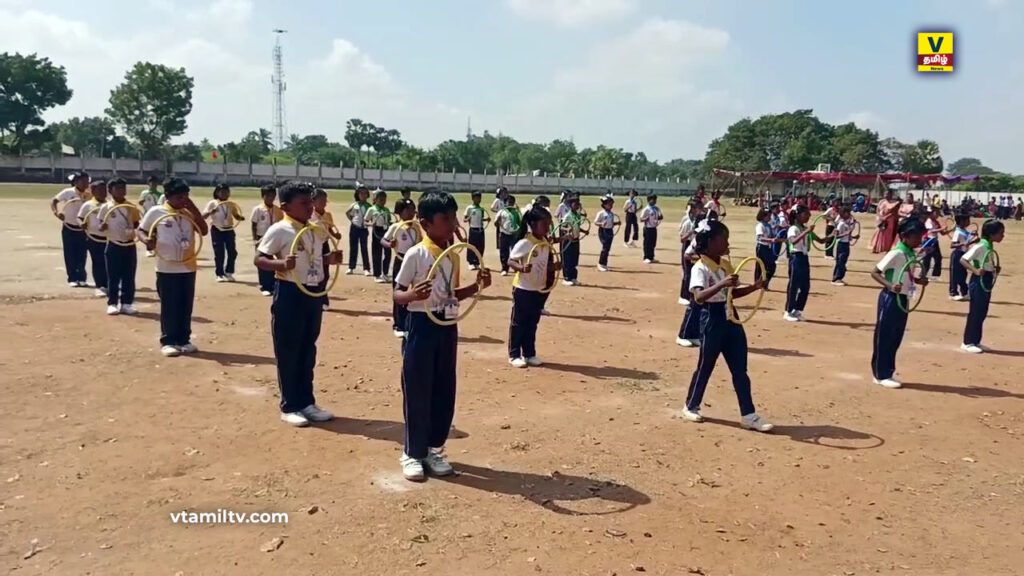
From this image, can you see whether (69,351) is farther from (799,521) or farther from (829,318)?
(829,318)

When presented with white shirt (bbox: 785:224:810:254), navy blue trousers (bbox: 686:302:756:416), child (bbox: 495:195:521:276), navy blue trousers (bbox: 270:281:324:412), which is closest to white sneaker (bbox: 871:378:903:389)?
navy blue trousers (bbox: 686:302:756:416)

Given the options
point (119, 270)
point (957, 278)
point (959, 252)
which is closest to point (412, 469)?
point (119, 270)

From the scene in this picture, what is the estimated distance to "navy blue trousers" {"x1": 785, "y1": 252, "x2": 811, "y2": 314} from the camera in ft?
45.0

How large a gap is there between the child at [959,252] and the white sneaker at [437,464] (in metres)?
13.9

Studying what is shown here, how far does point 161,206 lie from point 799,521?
8646 millimetres

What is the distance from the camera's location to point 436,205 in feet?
19.7

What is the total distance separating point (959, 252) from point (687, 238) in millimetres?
5951

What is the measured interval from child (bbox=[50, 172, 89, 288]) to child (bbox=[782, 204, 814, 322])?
13.0 m

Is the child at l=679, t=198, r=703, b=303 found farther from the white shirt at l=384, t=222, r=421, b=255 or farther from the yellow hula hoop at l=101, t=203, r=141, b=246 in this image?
the yellow hula hoop at l=101, t=203, r=141, b=246

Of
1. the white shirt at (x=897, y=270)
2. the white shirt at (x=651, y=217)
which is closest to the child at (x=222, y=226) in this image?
the white shirt at (x=651, y=217)

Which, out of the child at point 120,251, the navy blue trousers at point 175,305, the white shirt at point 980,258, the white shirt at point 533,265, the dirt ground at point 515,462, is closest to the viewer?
the dirt ground at point 515,462

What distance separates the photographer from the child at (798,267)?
13742 mm

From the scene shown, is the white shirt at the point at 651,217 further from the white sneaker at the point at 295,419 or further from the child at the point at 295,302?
the white sneaker at the point at 295,419

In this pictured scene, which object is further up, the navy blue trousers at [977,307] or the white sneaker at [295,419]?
the navy blue trousers at [977,307]
